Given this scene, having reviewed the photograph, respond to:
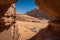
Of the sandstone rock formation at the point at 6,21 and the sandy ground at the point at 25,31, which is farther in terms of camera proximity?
the sandy ground at the point at 25,31

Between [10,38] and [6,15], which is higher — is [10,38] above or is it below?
below

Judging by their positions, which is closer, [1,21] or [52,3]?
[52,3]

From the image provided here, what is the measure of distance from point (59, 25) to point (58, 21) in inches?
7.6

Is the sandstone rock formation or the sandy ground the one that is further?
the sandy ground

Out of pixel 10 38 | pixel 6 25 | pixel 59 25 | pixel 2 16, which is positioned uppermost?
pixel 59 25

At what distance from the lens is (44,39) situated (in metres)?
4.85

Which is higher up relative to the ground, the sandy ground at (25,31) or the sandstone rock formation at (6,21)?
the sandstone rock formation at (6,21)

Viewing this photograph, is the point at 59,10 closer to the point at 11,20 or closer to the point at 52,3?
the point at 52,3

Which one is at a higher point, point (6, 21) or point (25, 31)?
point (6, 21)

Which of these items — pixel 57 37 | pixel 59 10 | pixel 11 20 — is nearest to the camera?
pixel 59 10

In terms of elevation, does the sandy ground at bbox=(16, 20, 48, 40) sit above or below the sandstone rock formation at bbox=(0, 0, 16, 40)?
below

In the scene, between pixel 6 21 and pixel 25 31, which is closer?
pixel 6 21

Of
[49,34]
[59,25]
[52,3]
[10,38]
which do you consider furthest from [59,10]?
[10,38]

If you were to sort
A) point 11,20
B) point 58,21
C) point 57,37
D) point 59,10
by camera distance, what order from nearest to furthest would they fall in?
point 59,10 → point 57,37 → point 58,21 → point 11,20
